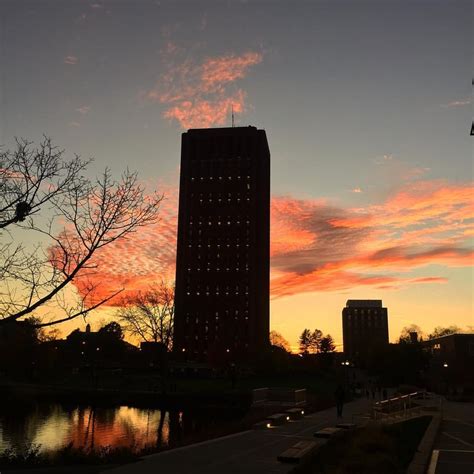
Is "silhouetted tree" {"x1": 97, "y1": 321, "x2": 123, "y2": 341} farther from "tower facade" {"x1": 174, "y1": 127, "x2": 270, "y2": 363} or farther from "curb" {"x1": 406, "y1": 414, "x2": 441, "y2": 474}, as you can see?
"curb" {"x1": 406, "y1": 414, "x2": 441, "y2": 474}

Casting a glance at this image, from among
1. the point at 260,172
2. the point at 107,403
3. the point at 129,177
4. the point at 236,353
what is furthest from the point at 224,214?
the point at 129,177

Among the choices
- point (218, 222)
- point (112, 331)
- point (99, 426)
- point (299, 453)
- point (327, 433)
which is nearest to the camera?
point (299, 453)

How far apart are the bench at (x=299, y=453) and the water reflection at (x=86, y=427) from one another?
1162 centimetres

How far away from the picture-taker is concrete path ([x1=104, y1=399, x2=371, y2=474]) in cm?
1298

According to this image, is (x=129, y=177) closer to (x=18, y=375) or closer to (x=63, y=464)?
(x=63, y=464)

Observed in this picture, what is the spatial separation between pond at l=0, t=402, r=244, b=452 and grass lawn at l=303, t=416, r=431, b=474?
617 cm

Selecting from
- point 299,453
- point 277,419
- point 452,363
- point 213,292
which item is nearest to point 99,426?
point 277,419

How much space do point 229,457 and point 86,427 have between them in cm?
2750

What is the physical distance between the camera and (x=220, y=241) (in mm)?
154000

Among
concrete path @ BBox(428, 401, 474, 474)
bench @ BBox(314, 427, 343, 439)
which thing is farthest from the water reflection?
concrete path @ BBox(428, 401, 474, 474)

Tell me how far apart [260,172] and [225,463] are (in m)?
147

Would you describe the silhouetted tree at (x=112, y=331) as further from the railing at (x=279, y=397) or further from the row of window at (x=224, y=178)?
the railing at (x=279, y=397)

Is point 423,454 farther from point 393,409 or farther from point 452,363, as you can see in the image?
point 452,363

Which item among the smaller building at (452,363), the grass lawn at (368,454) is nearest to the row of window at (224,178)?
the smaller building at (452,363)
